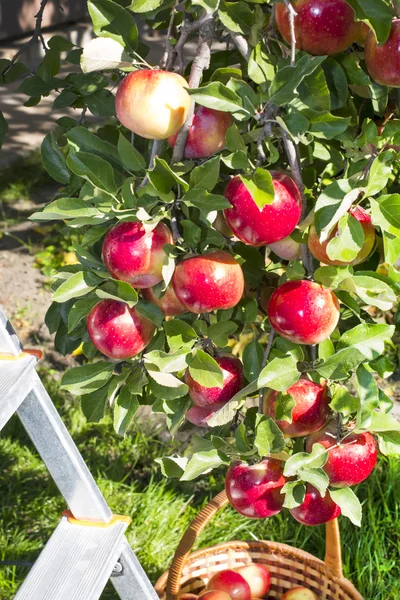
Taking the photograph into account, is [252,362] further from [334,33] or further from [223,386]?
[334,33]

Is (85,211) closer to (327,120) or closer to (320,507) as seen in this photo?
(327,120)

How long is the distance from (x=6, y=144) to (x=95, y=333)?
157 inches

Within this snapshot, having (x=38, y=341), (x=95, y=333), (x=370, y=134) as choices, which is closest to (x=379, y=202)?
(x=370, y=134)

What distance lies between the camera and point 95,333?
42.0 inches

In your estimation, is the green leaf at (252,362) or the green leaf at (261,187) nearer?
the green leaf at (261,187)

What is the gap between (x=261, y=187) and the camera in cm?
90

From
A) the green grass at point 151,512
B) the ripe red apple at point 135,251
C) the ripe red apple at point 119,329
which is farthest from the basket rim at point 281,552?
the ripe red apple at point 135,251

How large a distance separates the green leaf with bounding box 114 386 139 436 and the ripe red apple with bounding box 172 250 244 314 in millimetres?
176

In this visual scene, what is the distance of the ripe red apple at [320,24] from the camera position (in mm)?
942

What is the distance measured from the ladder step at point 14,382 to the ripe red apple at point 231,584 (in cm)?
97

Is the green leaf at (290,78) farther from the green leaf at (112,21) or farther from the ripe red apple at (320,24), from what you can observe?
the green leaf at (112,21)

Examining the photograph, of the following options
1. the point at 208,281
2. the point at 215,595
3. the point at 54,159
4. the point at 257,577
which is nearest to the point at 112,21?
the point at 54,159

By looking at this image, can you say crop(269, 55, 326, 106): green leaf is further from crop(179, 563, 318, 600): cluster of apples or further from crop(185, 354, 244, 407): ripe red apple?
crop(179, 563, 318, 600): cluster of apples

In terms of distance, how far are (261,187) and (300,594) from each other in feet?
4.05
